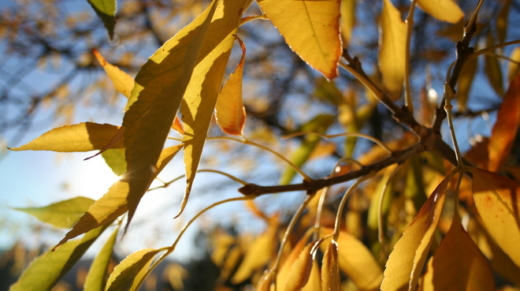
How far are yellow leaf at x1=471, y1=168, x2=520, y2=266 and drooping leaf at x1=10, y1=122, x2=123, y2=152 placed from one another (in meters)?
0.26

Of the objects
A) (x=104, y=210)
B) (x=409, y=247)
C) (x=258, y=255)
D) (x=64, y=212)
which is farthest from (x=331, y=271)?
(x=258, y=255)

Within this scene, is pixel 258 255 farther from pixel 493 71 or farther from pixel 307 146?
pixel 493 71

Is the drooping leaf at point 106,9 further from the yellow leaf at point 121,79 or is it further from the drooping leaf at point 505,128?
the drooping leaf at point 505,128

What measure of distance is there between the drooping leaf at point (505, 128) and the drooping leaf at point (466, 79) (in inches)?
11.2

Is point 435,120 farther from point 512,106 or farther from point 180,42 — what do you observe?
point 180,42

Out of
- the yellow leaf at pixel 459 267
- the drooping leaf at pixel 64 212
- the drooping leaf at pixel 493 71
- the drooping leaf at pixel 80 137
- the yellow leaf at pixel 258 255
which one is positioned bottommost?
the yellow leaf at pixel 258 255

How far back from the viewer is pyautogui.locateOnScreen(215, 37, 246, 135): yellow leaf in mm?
274

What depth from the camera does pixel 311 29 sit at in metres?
0.23

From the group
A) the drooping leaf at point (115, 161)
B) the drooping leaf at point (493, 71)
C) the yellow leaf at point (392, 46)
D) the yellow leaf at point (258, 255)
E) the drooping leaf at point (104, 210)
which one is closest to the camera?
the drooping leaf at point (104, 210)

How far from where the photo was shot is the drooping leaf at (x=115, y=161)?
0.33 m

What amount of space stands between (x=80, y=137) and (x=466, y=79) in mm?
641

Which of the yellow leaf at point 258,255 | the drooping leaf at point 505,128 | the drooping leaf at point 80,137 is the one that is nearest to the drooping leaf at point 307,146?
the yellow leaf at point 258,255

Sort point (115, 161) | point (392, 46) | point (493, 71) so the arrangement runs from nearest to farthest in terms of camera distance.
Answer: point (115, 161)
point (392, 46)
point (493, 71)

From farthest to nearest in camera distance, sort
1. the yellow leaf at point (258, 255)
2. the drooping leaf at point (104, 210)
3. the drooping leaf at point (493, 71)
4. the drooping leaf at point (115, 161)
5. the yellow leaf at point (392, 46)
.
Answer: the yellow leaf at point (258, 255) < the drooping leaf at point (493, 71) < the yellow leaf at point (392, 46) < the drooping leaf at point (115, 161) < the drooping leaf at point (104, 210)
